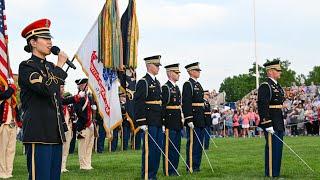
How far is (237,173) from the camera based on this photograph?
458 inches

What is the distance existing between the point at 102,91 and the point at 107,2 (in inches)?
92.5

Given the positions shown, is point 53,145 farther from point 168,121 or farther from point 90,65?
point 90,65

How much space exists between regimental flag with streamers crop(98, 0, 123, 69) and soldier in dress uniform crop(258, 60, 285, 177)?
3776 mm

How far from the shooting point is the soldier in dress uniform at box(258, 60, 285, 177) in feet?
A: 35.3

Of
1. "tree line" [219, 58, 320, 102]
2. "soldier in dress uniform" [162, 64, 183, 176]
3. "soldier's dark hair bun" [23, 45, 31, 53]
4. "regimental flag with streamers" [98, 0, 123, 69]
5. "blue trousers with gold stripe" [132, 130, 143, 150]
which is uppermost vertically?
"tree line" [219, 58, 320, 102]

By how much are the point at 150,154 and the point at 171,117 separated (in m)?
1.18

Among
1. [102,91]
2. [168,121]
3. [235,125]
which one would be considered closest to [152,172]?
[168,121]

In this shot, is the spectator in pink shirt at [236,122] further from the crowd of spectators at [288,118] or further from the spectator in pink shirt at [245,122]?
the spectator in pink shirt at [245,122]

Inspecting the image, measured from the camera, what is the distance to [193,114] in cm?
1238

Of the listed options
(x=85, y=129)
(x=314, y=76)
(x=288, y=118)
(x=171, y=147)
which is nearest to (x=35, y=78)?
(x=171, y=147)

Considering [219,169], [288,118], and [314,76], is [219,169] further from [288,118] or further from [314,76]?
[314,76]

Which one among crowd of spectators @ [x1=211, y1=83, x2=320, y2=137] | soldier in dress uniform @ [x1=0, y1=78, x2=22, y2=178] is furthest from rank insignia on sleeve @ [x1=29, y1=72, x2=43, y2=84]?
crowd of spectators @ [x1=211, y1=83, x2=320, y2=137]

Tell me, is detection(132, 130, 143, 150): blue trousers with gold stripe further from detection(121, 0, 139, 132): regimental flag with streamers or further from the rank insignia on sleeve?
the rank insignia on sleeve

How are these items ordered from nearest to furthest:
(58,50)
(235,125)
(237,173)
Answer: (58,50), (237,173), (235,125)
